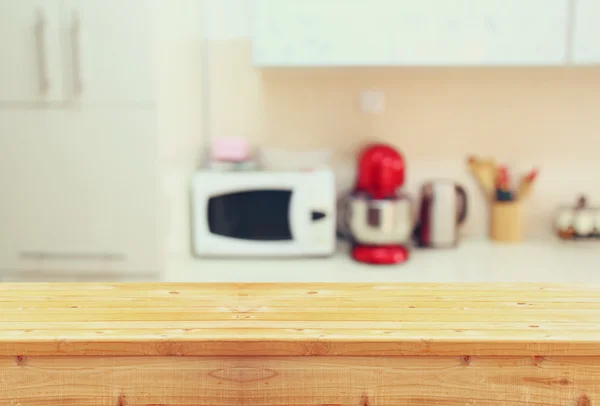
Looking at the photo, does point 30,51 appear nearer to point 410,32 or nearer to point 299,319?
point 410,32

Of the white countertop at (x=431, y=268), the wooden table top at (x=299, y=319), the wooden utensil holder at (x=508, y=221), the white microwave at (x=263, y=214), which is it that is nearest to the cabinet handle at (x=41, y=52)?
the white microwave at (x=263, y=214)

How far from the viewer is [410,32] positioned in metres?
2.09

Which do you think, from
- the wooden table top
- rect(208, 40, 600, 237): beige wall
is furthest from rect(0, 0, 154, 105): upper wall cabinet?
the wooden table top

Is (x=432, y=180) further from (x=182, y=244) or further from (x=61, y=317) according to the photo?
(x=61, y=317)

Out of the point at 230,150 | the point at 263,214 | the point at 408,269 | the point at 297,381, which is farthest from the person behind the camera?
the point at 230,150

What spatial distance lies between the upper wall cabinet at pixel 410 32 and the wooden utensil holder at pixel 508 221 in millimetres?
589

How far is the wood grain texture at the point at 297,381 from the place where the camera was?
0.78m

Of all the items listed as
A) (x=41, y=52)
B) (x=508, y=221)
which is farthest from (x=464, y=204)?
(x=41, y=52)

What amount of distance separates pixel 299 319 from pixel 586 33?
169 cm

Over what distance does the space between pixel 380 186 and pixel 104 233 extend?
3.02 feet

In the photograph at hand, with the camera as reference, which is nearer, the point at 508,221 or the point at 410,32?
the point at 410,32

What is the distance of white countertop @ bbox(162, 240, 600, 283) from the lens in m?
2.02

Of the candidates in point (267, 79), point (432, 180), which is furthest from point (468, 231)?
point (267, 79)

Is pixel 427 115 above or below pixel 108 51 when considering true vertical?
below
